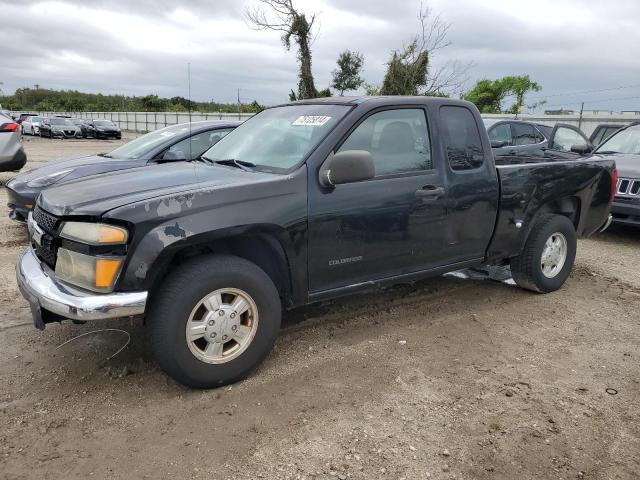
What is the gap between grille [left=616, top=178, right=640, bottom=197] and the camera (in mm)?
7453

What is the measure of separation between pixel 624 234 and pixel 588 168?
3.89 meters

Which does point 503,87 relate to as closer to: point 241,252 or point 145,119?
point 145,119

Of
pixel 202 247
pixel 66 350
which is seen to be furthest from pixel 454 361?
pixel 66 350

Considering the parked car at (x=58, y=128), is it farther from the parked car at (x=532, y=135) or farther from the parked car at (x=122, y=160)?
the parked car at (x=532, y=135)

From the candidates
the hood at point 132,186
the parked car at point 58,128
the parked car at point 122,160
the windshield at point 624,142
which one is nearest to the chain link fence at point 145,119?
the parked car at point 58,128

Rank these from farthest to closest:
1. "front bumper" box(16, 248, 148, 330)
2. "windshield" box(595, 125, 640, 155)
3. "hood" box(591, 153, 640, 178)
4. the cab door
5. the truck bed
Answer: "windshield" box(595, 125, 640, 155), "hood" box(591, 153, 640, 178), the truck bed, the cab door, "front bumper" box(16, 248, 148, 330)

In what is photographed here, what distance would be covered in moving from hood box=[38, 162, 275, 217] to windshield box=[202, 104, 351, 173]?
0.21 metres

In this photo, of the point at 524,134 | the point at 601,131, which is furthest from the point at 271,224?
the point at 601,131

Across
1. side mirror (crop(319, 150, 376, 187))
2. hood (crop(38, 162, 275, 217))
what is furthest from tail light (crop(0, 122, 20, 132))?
side mirror (crop(319, 150, 376, 187))

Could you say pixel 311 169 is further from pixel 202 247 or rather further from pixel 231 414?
pixel 231 414

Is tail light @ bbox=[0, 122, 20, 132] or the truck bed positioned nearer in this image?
the truck bed

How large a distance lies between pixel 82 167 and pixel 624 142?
8.30 meters

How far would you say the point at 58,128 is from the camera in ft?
109

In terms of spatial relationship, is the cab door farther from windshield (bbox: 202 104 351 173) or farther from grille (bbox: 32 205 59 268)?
grille (bbox: 32 205 59 268)
